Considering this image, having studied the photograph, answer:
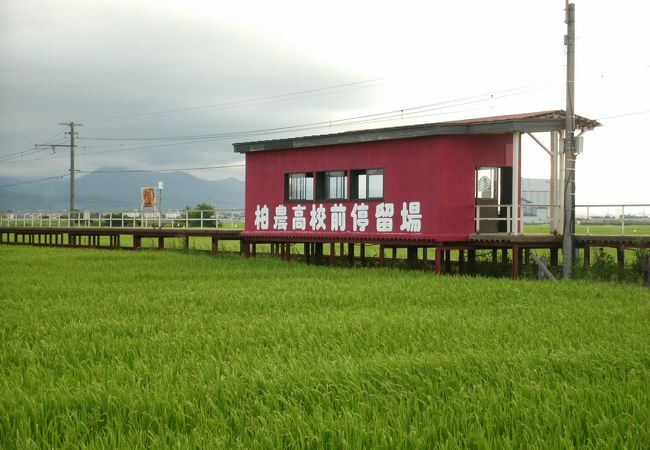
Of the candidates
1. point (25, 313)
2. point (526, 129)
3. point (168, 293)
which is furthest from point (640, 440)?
point (526, 129)

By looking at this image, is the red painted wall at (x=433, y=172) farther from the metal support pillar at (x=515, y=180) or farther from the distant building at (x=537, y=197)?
the distant building at (x=537, y=197)

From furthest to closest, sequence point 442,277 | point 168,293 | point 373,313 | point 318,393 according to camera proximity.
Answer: point 442,277
point 168,293
point 373,313
point 318,393

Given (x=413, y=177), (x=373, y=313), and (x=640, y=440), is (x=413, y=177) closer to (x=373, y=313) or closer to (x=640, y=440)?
(x=373, y=313)

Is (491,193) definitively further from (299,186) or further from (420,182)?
(299,186)

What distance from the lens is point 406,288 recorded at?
16.6 m

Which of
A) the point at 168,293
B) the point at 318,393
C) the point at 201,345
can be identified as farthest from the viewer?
the point at 168,293

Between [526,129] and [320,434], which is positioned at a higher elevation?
[526,129]

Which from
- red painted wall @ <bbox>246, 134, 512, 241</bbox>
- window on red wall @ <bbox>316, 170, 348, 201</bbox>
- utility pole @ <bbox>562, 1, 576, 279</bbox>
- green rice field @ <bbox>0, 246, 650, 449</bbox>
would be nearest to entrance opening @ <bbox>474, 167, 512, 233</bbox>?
red painted wall @ <bbox>246, 134, 512, 241</bbox>

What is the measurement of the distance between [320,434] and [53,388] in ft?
9.49

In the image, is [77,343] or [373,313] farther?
[373,313]

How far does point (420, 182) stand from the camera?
69.0ft

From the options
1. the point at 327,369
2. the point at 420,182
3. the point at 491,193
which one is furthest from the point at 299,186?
the point at 327,369

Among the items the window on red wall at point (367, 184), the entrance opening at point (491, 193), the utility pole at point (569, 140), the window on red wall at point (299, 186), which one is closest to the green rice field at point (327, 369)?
the utility pole at point (569, 140)

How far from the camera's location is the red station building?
20.5m
